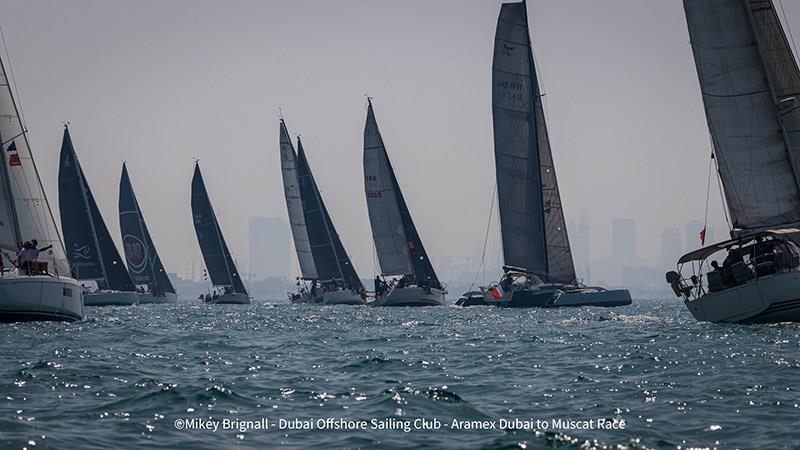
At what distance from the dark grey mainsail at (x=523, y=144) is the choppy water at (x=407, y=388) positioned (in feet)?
98.4

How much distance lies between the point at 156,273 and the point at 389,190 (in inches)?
1231

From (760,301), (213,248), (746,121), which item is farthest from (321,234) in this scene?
(760,301)

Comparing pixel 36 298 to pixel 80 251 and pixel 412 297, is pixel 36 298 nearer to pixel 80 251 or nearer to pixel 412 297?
pixel 412 297

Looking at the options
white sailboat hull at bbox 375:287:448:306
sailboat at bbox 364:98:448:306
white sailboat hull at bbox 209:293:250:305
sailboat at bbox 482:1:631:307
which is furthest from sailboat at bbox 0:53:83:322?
white sailboat hull at bbox 209:293:250:305

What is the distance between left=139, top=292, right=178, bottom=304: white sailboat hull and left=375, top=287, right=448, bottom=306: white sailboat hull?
28.1 metres

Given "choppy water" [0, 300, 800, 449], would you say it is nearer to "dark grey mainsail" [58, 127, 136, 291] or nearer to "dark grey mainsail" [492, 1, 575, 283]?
"dark grey mainsail" [492, 1, 575, 283]

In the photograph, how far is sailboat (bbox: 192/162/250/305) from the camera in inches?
3538

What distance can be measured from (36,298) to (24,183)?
186 inches

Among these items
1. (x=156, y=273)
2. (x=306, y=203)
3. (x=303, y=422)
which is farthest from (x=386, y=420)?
(x=156, y=273)

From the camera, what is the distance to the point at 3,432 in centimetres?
1269

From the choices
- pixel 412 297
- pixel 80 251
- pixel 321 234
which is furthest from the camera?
pixel 321 234

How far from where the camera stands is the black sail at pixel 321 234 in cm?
8306

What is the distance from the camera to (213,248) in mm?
91562

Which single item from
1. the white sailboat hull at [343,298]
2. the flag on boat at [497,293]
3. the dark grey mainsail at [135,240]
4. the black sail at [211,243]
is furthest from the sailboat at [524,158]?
the dark grey mainsail at [135,240]
